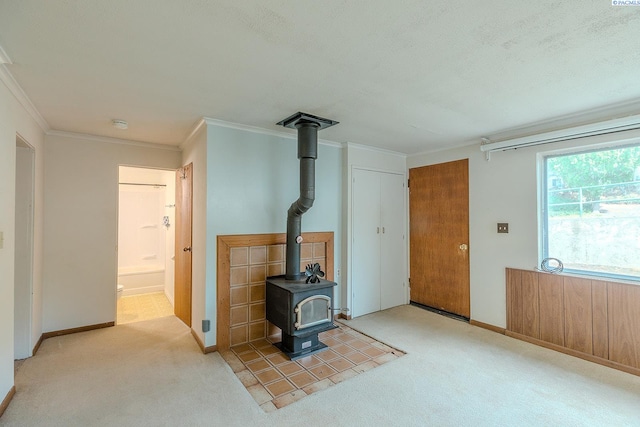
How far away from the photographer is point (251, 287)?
3.16 m

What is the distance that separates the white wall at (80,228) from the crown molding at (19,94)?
0.48 meters

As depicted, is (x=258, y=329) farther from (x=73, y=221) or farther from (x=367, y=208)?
(x=73, y=221)

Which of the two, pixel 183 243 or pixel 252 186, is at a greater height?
pixel 252 186

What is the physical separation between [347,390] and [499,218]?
2.59 m

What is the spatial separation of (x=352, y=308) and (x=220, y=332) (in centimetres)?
169

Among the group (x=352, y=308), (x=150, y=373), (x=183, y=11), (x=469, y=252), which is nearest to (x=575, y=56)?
(x=183, y=11)

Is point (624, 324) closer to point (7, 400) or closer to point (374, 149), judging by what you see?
point (374, 149)

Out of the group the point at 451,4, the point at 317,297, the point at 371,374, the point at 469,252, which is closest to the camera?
the point at 451,4

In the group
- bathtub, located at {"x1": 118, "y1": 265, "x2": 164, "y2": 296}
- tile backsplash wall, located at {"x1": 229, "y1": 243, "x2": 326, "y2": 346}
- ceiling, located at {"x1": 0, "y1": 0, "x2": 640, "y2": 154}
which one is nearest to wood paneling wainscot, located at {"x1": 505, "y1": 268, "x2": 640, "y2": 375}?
ceiling, located at {"x1": 0, "y1": 0, "x2": 640, "y2": 154}

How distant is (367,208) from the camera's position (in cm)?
403

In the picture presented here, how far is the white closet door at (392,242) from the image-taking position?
421 cm

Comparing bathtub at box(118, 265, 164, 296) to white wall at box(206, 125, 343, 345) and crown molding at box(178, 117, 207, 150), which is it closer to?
crown molding at box(178, 117, 207, 150)

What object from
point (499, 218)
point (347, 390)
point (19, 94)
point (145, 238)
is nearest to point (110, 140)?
point (19, 94)

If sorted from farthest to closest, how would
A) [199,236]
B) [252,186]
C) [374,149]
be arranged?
[374,149], [252,186], [199,236]
